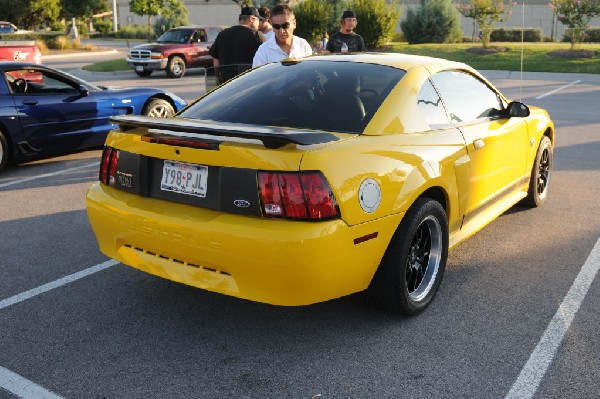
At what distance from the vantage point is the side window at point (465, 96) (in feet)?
14.5

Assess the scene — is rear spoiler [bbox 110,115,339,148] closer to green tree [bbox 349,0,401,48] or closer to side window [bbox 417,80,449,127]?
side window [bbox 417,80,449,127]

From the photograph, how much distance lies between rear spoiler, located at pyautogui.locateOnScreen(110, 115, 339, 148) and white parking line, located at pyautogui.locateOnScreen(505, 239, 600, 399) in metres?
1.53

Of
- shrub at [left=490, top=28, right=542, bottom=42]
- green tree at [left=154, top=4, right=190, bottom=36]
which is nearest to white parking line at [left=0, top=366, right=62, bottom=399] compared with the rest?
shrub at [left=490, top=28, right=542, bottom=42]

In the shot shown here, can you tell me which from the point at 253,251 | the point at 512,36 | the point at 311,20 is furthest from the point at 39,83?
the point at 512,36

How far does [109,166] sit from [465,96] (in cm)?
255

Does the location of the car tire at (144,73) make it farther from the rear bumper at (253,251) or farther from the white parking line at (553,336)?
the rear bumper at (253,251)

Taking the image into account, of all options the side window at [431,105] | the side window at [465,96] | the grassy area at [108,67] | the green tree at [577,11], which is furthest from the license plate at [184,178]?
the green tree at [577,11]

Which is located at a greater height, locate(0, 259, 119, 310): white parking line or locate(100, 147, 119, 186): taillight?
locate(100, 147, 119, 186): taillight

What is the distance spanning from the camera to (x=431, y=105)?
13.8 ft

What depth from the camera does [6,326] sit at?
3.76m

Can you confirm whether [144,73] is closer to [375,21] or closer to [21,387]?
[375,21]

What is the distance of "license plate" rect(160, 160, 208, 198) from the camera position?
341cm

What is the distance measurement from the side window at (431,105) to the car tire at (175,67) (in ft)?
61.7

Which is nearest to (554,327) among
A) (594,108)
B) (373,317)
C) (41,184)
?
(373,317)
